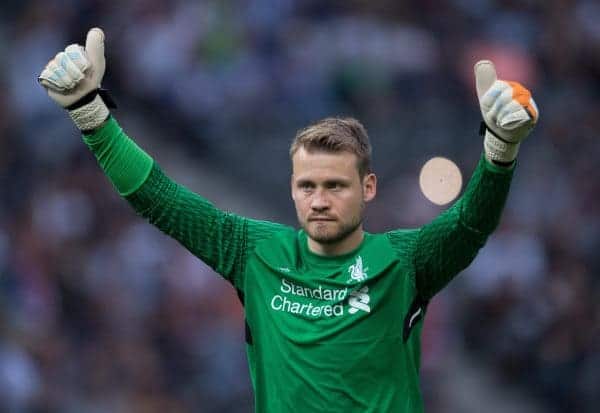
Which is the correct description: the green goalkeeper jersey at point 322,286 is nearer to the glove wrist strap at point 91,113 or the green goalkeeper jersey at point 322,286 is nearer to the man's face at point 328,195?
the glove wrist strap at point 91,113

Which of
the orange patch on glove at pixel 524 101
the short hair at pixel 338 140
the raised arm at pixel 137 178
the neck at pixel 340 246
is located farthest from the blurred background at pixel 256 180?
the orange patch on glove at pixel 524 101

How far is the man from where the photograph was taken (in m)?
3.96

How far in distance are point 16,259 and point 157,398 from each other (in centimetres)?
157

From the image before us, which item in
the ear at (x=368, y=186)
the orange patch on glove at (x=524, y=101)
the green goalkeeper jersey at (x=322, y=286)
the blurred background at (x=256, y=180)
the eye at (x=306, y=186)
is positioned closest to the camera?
the orange patch on glove at (x=524, y=101)

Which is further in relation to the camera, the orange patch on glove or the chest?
the chest

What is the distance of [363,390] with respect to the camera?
3.95m

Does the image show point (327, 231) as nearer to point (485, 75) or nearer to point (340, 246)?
point (340, 246)

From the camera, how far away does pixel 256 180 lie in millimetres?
9477

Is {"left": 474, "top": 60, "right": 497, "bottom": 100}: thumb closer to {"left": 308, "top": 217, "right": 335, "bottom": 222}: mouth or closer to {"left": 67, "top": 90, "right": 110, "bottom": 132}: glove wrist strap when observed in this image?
{"left": 308, "top": 217, "right": 335, "bottom": 222}: mouth

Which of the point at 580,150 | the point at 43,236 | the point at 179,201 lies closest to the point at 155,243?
the point at 43,236

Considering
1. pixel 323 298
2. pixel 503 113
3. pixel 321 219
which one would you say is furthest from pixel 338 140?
pixel 503 113

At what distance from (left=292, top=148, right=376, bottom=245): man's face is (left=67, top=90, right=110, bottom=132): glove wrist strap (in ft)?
2.35

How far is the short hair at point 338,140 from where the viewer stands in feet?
13.3

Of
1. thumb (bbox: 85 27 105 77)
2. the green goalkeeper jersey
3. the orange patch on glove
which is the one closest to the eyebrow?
the green goalkeeper jersey
